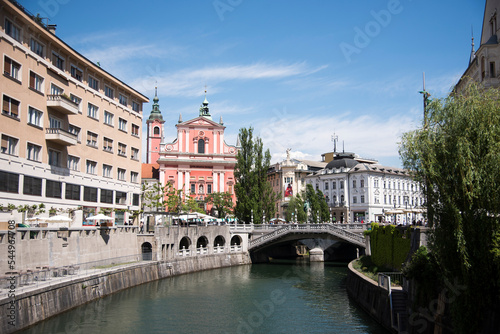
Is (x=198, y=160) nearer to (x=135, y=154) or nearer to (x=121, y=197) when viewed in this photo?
(x=135, y=154)

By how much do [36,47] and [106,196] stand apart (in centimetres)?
1712

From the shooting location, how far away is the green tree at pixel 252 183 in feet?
230

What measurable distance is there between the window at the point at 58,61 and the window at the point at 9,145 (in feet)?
29.5

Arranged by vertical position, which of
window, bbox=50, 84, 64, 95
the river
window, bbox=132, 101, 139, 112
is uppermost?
window, bbox=132, 101, 139, 112

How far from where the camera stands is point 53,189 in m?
42.1

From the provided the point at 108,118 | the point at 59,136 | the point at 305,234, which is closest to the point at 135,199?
the point at 108,118

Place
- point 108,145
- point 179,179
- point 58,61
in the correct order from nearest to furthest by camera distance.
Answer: point 58,61 < point 108,145 < point 179,179

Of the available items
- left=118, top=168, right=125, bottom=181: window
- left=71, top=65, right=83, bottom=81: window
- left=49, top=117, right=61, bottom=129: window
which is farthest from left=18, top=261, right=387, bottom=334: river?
left=71, top=65, right=83, bottom=81: window

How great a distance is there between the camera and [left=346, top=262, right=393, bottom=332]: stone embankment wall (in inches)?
1050

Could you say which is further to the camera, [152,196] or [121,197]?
[152,196]

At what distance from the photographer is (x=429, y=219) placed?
20047 mm

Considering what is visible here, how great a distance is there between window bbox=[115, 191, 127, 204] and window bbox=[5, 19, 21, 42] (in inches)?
813

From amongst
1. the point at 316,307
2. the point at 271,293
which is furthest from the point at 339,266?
the point at 316,307

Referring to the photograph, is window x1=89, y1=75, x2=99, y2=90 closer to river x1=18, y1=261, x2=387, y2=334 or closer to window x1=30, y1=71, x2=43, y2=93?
window x1=30, y1=71, x2=43, y2=93
